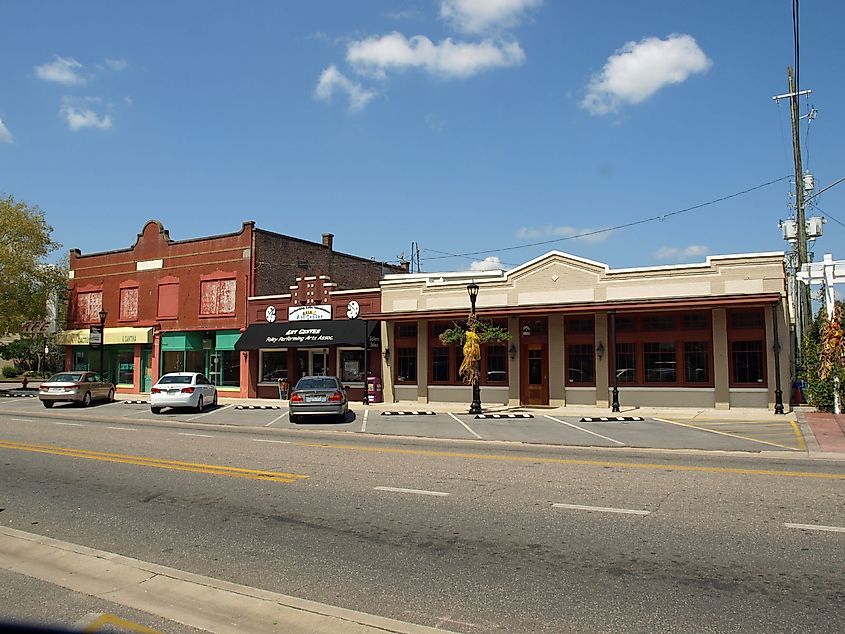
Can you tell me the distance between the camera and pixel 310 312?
3259cm

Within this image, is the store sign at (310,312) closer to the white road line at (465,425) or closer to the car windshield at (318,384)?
the car windshield at (318,384)

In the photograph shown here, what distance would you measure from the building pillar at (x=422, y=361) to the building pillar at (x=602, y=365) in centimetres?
751

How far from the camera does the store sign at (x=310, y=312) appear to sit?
32.2 metres

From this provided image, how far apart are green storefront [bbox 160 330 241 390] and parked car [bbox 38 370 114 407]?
20.5 ft

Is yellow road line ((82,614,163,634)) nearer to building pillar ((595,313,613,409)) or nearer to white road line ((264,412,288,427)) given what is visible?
white road line ((264,412,288,427))

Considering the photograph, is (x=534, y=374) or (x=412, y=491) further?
(x=534, y=374)

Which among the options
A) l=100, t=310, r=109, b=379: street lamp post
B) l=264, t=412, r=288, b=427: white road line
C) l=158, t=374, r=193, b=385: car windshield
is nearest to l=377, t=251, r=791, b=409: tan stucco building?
l=264, t=412, r=288, b=427: white road line

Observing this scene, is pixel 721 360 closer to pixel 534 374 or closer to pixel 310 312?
pixel 534 374

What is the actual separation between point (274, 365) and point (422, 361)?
28.0ft

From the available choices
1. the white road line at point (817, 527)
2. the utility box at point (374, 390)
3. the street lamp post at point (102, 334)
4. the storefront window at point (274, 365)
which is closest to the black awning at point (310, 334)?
the storefront window at point (274, 365)

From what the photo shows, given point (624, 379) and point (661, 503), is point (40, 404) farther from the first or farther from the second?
point (661, 503)

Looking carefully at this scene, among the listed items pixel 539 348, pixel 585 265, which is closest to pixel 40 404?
pixel 539 348

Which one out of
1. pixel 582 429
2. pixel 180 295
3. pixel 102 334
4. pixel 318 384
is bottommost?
pixel 582 429

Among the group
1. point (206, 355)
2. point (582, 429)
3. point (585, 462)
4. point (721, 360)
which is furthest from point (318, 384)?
point (206, 355)
